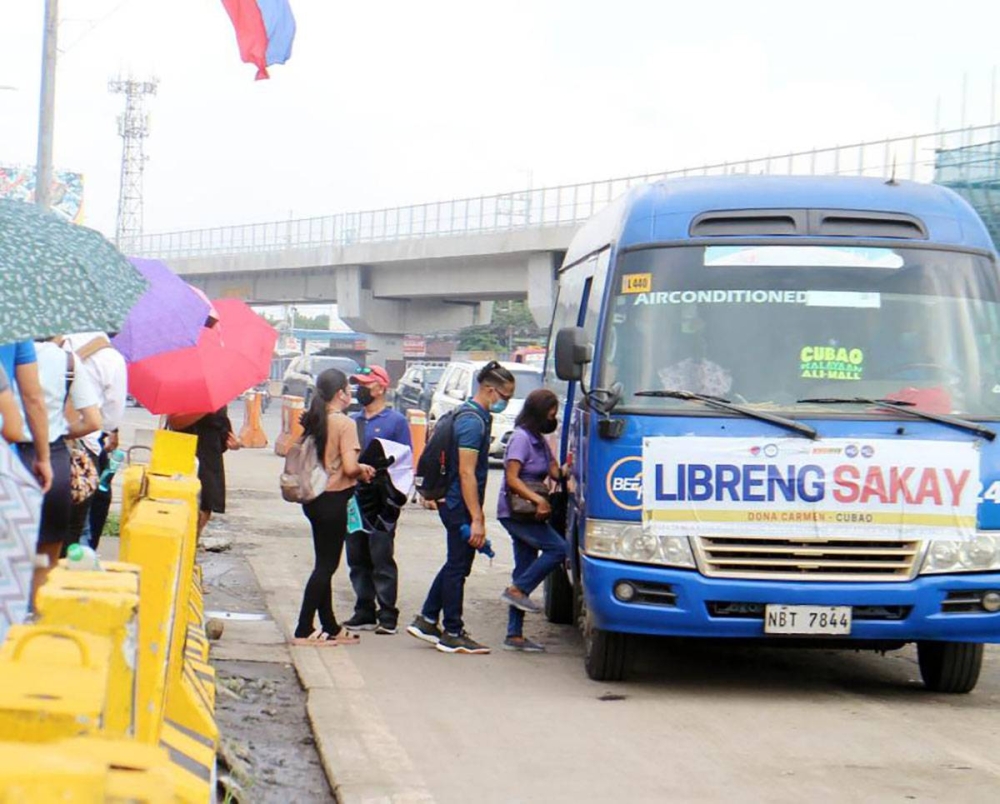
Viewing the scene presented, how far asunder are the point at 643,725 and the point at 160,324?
3.67 m

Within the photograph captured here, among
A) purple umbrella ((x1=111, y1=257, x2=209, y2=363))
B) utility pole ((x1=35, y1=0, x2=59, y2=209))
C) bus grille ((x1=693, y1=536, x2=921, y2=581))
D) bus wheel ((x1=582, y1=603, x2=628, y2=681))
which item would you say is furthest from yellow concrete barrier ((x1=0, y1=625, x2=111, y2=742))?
utility pole ((x1=35, y1=0, x2=59, y2=209))

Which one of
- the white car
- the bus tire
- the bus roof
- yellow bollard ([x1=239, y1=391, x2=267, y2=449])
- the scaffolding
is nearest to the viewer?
the bus roof

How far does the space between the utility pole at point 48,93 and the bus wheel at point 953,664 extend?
1374 centimetres

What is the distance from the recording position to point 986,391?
8.52m

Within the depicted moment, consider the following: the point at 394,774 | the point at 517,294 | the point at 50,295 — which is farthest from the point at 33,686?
the point at 517,294

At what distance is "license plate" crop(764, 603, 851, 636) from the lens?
8.20 m

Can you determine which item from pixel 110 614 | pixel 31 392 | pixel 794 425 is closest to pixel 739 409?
pixel 794 425

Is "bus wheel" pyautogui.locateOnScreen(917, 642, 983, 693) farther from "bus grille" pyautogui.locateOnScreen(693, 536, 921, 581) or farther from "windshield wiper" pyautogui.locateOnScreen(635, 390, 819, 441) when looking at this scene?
"windshield wiper" pyautogui.locateOnScreen(635, 390, 819, 441)

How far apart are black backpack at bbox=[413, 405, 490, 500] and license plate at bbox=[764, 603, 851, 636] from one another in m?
2.47

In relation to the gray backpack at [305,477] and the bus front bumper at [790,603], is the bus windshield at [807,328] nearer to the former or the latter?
the bus front bumper at [790,603]

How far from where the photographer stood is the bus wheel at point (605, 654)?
8.83 meters

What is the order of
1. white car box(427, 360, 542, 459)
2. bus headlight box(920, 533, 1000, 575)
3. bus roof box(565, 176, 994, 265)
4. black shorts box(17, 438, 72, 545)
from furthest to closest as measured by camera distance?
1. white car box(427, 360, 542, 459)
2. bus roof box(565, 176, 994, 265)
3. bus headlight box(920, 533, 1000, 575)
4. black shorts box(17, 438, 72, 545)

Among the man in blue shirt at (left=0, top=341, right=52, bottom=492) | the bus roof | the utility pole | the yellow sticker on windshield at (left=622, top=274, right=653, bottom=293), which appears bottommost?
the man in blue shirt at (left=0, top=341, right=52, bottom=492)

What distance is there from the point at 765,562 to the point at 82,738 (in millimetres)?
5814
